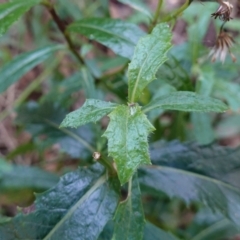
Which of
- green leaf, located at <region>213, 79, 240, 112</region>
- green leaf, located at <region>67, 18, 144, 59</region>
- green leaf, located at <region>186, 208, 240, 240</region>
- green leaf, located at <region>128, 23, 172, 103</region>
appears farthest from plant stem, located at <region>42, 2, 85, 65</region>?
green leaf, located at <region>186, 208, 240, 240</region>

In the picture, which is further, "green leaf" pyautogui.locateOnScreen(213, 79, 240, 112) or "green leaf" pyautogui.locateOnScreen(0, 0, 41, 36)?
"green leaf" pyautogui.locateOnScreen(213, 79, 240, 112)

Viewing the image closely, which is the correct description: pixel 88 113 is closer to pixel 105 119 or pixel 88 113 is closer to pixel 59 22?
pixel 59 22

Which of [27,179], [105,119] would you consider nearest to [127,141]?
[27,179]

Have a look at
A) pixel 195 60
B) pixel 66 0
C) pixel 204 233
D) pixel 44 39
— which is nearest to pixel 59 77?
pixel 44 39

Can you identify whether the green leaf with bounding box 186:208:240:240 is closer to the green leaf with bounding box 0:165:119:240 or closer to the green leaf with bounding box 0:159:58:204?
the green leaf with bounding box 0:159:58:204

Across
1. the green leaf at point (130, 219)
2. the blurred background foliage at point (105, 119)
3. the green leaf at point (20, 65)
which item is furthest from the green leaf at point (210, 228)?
the green leaf at point (20, 65)

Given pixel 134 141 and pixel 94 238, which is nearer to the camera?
pixel 134 141

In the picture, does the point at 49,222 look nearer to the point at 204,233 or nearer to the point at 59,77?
the point at 204,233
